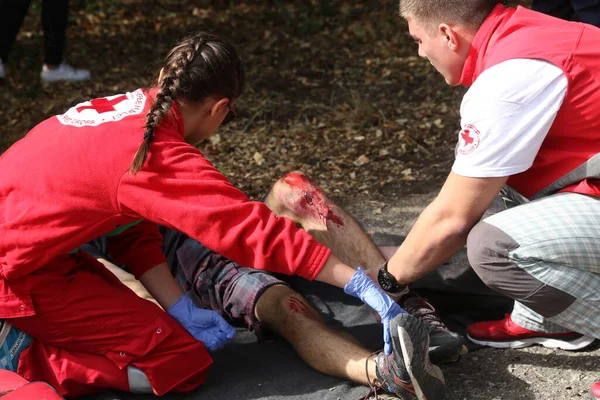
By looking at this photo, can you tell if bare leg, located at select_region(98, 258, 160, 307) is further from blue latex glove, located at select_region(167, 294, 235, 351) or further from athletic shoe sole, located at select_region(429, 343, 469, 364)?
athletic shoe sole, located at select_region(429, 343, 469, 364)

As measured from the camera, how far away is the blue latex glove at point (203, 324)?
253 cm

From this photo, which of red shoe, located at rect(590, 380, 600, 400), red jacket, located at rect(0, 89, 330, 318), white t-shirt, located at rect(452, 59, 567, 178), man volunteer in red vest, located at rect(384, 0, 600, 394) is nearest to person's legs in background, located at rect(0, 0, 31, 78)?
red jacket, located at rect(0, 89, 330, 318)

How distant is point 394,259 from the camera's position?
7.97 feet

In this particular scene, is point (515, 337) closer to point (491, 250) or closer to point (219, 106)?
point (491, 250)

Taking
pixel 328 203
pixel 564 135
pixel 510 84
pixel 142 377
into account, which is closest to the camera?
pixel 510 84

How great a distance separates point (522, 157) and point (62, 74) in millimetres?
4111

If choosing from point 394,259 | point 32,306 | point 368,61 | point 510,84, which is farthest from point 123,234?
point 368,61

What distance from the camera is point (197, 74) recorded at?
2.35 metres

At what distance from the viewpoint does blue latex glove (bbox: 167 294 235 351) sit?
2.53m

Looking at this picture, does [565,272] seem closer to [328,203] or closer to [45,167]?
[328,203]

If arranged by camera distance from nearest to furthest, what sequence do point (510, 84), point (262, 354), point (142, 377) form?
point (510, 84) → point (142, 377) → point (262, 354)

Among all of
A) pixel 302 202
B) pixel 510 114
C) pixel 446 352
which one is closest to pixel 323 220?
pixel 302 202

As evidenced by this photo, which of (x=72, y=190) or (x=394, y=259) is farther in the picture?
(x=394, y=259)

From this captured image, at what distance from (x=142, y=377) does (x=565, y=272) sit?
124 centimetres
